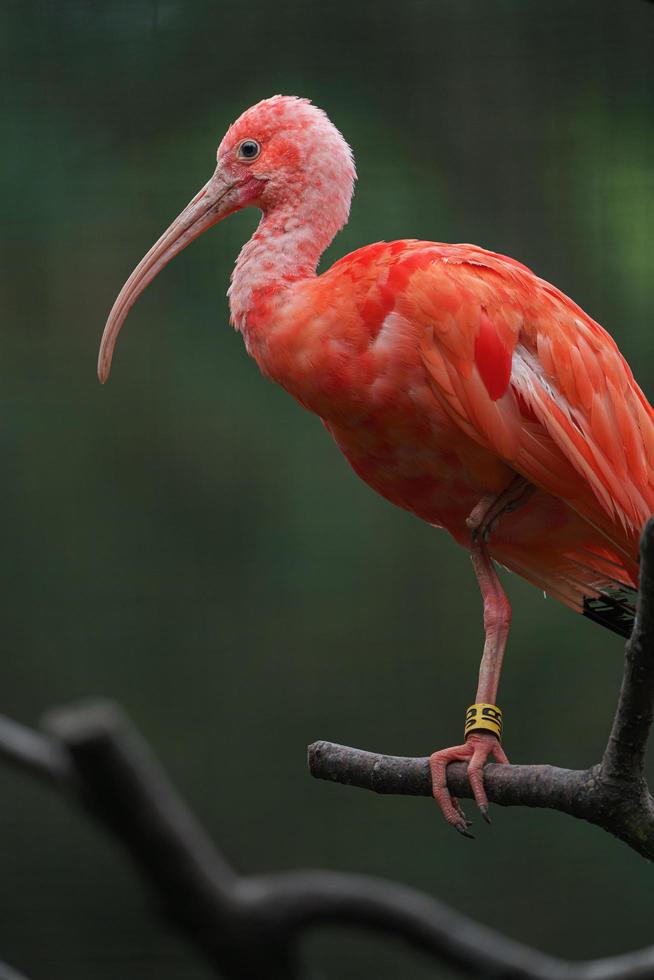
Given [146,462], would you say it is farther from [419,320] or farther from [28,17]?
[419,320]

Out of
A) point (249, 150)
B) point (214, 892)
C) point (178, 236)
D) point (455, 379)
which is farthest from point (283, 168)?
point (214, 892)

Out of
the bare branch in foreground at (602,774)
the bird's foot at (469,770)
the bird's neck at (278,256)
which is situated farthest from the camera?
the bird's neck at (278,256)

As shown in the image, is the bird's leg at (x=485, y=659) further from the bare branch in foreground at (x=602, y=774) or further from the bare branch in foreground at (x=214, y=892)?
the bare branch in foreground at (x=214, y=892)

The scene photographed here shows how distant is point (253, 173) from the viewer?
156 cm

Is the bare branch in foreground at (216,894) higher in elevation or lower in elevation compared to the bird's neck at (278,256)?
lower

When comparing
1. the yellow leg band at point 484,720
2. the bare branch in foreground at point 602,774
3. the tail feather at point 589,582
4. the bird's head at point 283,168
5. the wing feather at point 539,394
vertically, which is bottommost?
the bare branch in foreground at point 602,774

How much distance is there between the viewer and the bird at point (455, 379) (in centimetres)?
130

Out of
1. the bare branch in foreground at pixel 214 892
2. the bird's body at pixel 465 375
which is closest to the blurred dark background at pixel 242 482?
the bird's body at pixel 465 375

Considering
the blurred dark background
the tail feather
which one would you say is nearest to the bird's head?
the tail feather

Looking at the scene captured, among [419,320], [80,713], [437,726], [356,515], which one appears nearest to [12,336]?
[356,515]

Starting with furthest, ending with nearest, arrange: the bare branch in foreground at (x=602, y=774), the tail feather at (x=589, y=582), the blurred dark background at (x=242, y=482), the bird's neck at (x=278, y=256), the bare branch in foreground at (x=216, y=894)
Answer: the blurred dark background at (x=242, y=482) → the tail feather at (x=589, y=582) → the bird's neck at (x=278, y=256) → the bare branch in foreground at (x=602, y=774) → the bare branch in foreground at (x=216, y=894)

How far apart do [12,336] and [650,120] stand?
1.54m

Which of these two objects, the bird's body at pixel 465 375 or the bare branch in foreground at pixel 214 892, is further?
the bird's body at pixel 465 375

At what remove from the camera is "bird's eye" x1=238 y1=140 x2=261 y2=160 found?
1.57 meters
